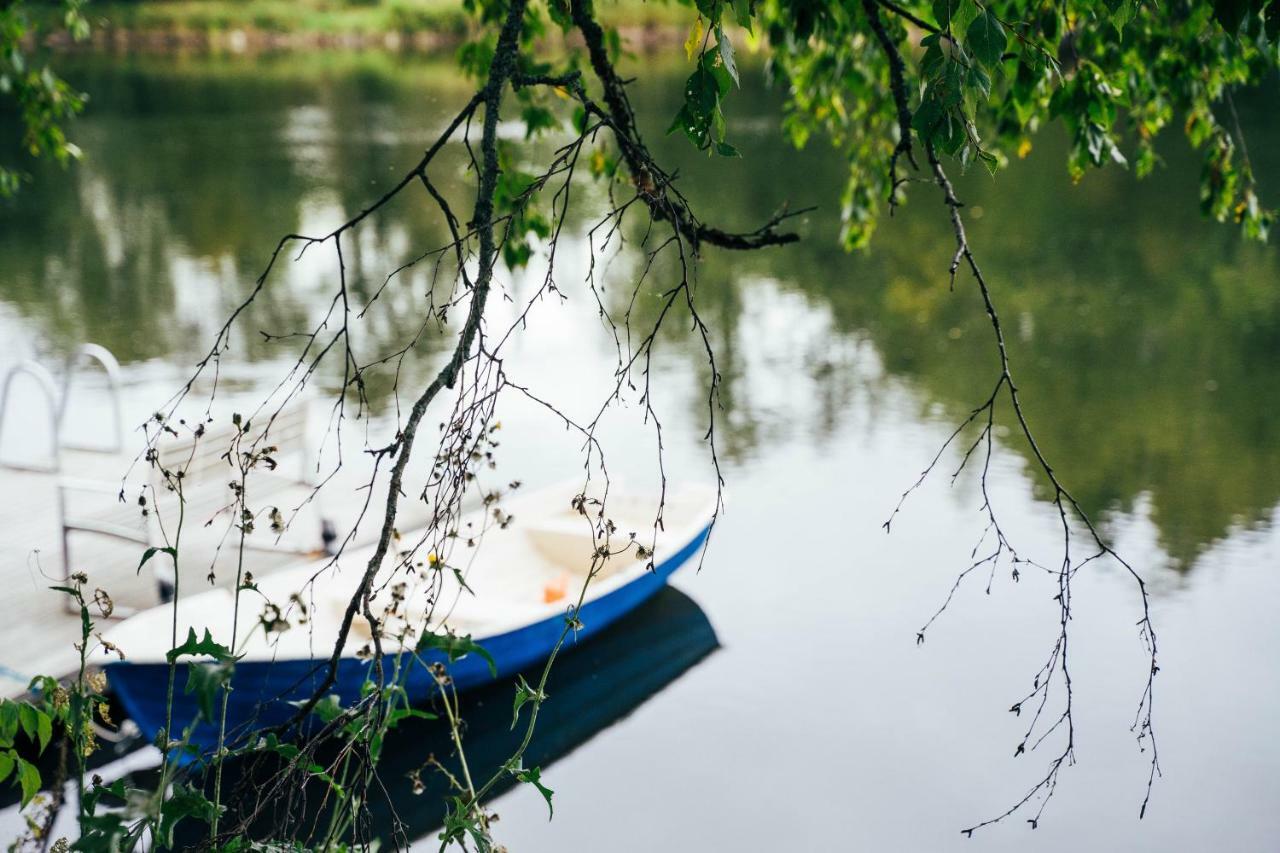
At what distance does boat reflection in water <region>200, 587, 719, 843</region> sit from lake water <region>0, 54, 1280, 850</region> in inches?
4.5

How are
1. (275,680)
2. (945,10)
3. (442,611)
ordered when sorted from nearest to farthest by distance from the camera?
(945,10), (275,680), (442,611)

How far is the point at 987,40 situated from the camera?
1.69 m

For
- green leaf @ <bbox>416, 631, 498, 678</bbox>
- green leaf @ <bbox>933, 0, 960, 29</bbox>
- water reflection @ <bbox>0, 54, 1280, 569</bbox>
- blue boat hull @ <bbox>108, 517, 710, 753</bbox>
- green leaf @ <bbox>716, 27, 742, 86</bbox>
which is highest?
green leaf @ <bbox>933, 0, 960, 29</bbox>

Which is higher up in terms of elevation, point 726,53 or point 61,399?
point 726,53

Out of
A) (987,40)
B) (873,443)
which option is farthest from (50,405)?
(987,40)

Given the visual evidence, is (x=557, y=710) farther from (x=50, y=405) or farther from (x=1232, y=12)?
(x=1232, y=12)

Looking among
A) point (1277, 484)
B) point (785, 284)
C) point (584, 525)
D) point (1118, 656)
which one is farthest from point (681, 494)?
point (785, 284)

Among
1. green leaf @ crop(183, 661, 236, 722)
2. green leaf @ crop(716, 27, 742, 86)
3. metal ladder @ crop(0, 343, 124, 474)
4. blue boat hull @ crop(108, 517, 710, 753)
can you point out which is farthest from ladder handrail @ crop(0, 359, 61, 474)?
green leaf @ crop(716, 27, 742, 86)

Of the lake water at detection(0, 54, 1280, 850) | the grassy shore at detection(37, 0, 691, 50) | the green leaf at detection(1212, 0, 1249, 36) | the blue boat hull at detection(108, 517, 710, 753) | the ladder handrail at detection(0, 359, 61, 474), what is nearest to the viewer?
the green leaf at detection(1212, 0, 1249, 36)

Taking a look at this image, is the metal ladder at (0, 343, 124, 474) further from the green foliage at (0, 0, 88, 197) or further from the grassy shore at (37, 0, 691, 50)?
the grassy shore at (37, 0, 691, 50)

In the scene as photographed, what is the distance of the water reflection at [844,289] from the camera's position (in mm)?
9945

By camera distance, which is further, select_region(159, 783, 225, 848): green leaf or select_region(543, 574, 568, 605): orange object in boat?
select_region(543, 574, 568, 605): orange object in boat

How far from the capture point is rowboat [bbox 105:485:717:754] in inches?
195

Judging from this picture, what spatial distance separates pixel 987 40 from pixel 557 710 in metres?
5.16
